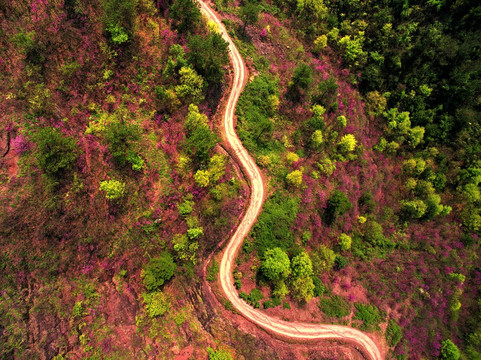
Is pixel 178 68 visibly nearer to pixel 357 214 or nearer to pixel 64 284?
pixel 64 284

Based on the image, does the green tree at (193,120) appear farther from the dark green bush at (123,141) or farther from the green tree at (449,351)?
the green tree at (449,351)

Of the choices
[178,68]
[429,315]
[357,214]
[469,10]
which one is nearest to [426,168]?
[357,214]

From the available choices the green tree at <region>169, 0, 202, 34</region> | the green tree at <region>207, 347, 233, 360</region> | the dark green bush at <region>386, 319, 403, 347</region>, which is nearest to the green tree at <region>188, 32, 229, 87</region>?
the green tree at <region>169, 0, 202, 34</region>

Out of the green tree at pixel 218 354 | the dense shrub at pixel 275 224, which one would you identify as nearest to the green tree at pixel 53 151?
the dense shrub at pixel 275 224

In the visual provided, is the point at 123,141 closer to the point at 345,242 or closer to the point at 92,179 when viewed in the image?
the point at 92,179

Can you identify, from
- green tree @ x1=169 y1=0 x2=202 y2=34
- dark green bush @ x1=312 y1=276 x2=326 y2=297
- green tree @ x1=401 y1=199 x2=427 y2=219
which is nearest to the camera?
green tree @ x1=169 y1=0 x2=202 y2=34

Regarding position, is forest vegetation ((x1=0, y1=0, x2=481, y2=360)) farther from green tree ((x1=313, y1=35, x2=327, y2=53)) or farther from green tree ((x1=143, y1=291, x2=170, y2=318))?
green tree ((x1=313, y1=35, x2=327, y2=53))

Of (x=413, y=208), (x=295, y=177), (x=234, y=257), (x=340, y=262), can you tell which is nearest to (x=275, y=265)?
(x=234, y=257)
